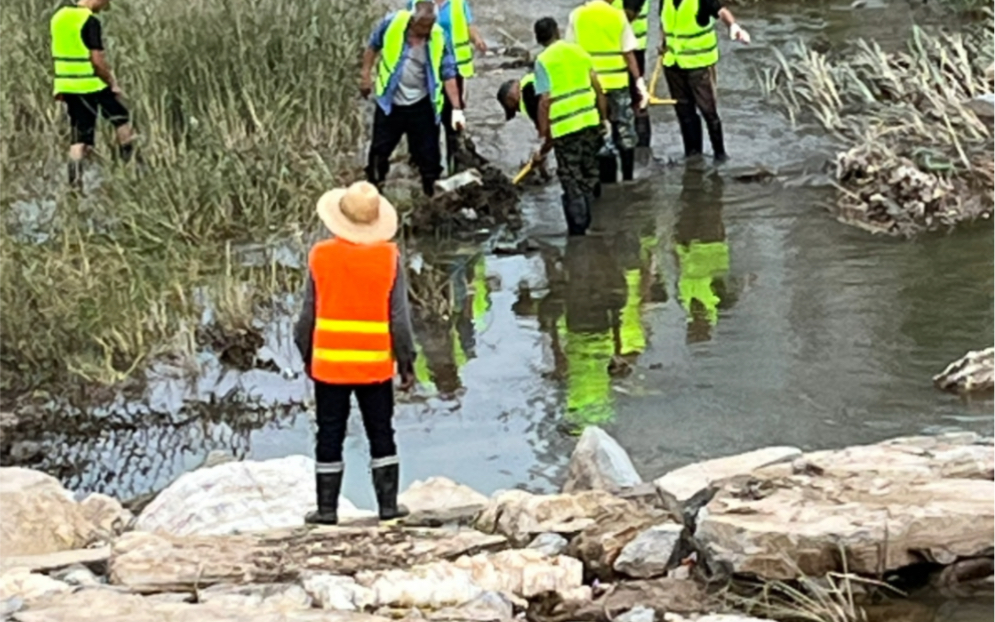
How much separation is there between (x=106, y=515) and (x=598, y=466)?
85.8 inches

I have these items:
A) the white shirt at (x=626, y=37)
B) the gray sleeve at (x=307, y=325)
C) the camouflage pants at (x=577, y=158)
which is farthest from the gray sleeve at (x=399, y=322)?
the white shirt at (x=626, y=37)

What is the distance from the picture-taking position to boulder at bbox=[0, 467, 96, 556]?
7.07 m

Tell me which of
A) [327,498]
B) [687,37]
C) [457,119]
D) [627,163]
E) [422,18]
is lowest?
[327,498]

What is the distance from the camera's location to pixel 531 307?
10.3 meters

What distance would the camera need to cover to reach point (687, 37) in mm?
12984

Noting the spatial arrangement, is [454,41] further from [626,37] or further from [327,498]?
[327,498]

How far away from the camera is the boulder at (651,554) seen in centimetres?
587

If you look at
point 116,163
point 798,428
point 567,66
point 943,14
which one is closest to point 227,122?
point 116,163

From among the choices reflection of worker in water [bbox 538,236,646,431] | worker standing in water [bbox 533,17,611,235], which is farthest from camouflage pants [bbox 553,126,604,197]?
reflection of worker in water [bbox 538,236,646,431]

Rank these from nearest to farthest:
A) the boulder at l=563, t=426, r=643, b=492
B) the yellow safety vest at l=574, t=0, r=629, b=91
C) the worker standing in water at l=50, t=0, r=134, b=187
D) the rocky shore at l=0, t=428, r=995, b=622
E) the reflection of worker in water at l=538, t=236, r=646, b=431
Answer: the rocky shore at l=0, t=428, r=995, b=622 < the boulder at l=563, t=426, r=643, b=492 < the reflection of worker in water at l=538, t=236, r=646, b=431 < the yellow safety vest at l=574, t=0, r=629, b=91 < the worker standing in water at l=50, t=0, r=134, b=187

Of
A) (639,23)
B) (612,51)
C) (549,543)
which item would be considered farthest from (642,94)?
(549,543)

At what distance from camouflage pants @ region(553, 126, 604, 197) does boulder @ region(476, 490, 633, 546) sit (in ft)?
16.4

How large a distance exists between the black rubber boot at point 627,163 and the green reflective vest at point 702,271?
5.65 ft

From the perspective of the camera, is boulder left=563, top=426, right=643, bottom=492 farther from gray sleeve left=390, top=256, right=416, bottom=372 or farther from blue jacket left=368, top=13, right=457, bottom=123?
blue jacket left=368, top=13, right=457, bottom=123
